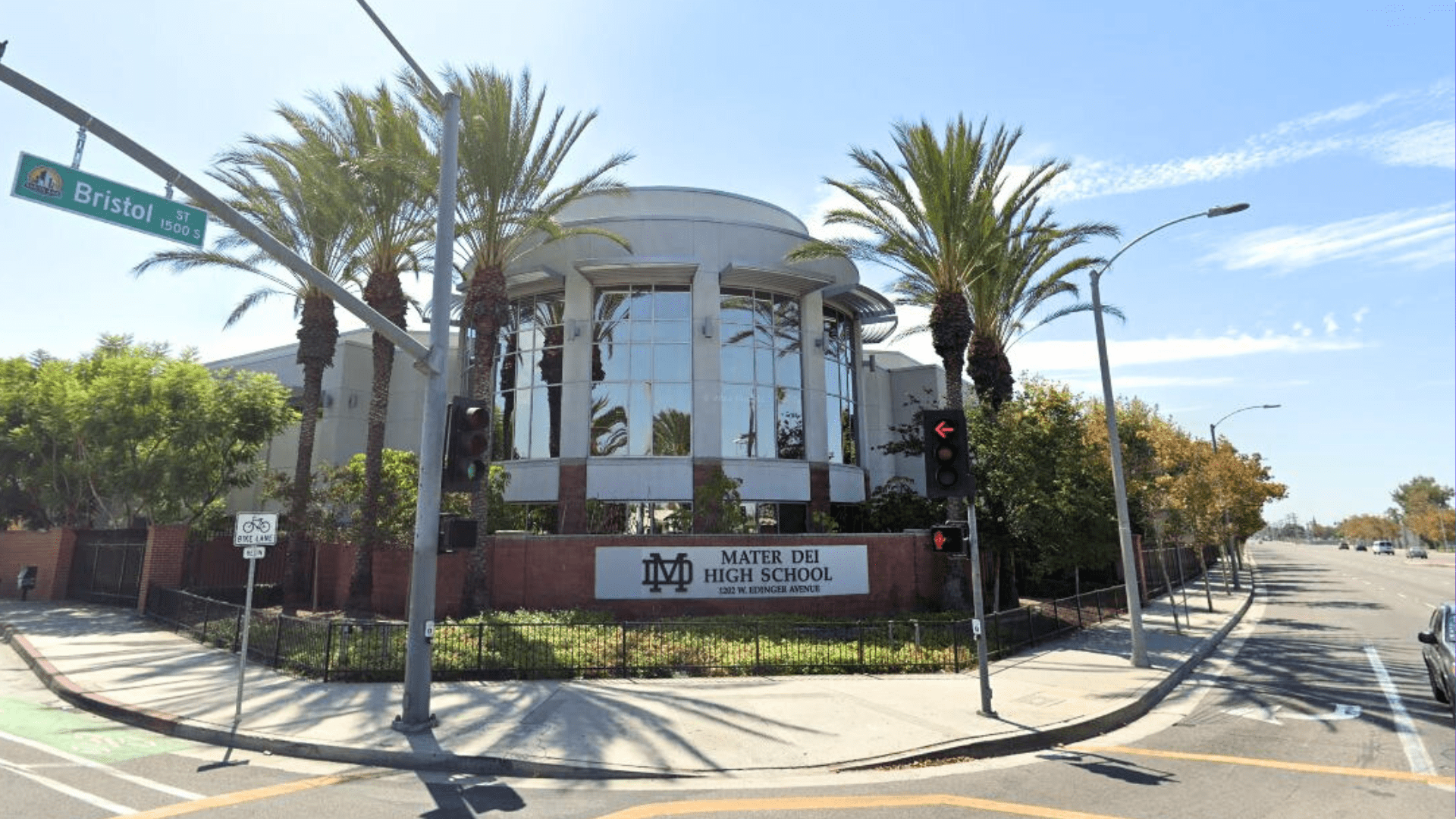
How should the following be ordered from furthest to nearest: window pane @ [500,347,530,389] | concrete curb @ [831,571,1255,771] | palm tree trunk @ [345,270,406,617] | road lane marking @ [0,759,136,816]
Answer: window pane @ [500,347,530,389] → palm tree trunk @ [345,270,406,617] → concrete curb @ [831,571,1255,771] → road lane marking @ [0,759,136,816]

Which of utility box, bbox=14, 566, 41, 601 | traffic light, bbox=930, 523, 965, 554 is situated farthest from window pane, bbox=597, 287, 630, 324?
utility box, bbox=14, 566, 41, 601

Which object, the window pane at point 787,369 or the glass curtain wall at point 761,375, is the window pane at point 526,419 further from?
the window pane at point 787,369

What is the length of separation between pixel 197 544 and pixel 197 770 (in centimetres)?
1988

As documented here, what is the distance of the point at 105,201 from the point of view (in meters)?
7.05

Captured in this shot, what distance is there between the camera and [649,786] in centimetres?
780

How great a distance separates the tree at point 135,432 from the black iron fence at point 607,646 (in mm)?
9165

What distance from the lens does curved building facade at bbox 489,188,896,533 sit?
2400 centimetres

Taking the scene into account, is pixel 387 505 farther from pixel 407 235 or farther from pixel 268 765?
pixel 268 765

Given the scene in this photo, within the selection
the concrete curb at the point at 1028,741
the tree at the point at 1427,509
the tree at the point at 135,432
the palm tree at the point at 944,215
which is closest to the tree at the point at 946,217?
the palm tree at the point at 944,215

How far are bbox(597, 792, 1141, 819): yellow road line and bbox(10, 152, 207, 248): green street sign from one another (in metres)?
7.32

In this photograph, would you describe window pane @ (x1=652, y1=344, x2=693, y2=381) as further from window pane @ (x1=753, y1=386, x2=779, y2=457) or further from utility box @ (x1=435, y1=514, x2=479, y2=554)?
utility box @ (x1=435, y1=514, x2=479, y2=554)

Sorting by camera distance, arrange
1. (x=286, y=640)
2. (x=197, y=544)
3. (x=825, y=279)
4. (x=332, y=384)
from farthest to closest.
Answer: (x=332, y=384) → (x=825, y=279) → (x=197, y=544) → (x=286, y=640)

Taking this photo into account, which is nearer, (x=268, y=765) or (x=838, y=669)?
(x=268, y=765)

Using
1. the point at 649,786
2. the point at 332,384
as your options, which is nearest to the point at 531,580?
the point at 649,786
